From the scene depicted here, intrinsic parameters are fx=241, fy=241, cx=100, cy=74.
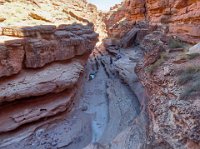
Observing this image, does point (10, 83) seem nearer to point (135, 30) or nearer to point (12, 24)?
point (12, 24)

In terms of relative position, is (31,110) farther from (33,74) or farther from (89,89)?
(89,89)

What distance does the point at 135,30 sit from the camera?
22.5m

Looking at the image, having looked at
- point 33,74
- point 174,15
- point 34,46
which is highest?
point 174,15

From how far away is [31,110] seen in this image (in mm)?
11148

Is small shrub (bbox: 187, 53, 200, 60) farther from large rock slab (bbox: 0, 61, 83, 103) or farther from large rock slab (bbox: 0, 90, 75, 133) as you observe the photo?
large rock slab (bbox: 0, 90, 75, 133)

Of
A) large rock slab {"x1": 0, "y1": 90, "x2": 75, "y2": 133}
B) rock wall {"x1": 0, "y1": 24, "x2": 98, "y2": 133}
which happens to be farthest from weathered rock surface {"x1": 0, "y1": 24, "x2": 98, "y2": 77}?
large rock slab {"x1": 0, "y1": 90, "x2": 75, "y2": 133}

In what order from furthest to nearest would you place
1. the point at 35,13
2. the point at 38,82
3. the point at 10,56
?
1. the point at 35,13
2. the point at 38,82
3. the point at 10,56

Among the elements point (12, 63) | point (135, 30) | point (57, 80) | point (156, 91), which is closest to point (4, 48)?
point (12, 63)

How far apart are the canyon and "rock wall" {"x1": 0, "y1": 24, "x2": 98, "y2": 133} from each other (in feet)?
0.14

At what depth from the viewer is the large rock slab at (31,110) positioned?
10470mm

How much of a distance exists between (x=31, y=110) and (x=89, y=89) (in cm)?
576

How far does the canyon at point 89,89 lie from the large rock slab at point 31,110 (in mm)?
41

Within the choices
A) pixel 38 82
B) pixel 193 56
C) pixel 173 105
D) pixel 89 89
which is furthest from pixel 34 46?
pixel 173 105

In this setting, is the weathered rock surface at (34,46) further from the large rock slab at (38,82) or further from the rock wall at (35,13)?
the rock wall at (35,13)
